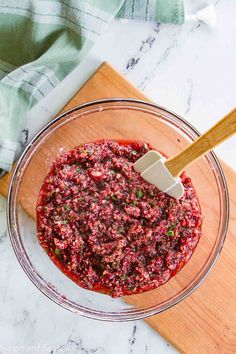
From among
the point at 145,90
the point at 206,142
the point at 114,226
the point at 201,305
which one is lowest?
the point at 201,305

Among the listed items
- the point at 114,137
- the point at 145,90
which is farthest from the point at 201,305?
the point at 145,90

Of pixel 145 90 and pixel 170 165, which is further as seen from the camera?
pixel 145 90

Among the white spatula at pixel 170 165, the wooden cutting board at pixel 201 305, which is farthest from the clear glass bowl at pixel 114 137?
the white spatula at pixel 170 165

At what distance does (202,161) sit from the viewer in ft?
6.69

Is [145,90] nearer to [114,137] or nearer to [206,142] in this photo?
[114,137]

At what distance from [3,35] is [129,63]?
50 centimetres

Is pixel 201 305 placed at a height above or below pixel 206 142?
below

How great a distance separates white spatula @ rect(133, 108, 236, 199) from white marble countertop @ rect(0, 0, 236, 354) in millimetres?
407

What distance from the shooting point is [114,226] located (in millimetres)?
1848

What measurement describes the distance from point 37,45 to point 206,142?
84 cm

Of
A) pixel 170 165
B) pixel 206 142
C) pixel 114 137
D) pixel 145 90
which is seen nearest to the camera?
pixel 206 142

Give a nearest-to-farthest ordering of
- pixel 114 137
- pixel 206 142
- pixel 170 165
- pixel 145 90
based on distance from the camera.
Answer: pixel 206 142, pixel 170 165, pixel 114 137, pixel 145 90

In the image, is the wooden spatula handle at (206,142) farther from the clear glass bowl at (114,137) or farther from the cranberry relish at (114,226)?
the clear glass bowl at (114,137)

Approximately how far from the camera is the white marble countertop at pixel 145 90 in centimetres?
220
